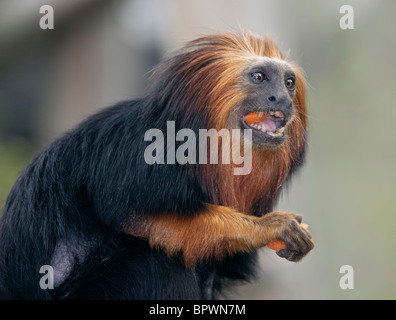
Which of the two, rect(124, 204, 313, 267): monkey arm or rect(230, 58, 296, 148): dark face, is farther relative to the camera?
rect(230, 58, 296, 148): dark face

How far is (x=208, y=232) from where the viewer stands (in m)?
4.91

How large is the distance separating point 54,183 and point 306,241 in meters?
1.77

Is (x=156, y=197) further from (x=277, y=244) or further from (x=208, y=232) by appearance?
(x=277, y=244)

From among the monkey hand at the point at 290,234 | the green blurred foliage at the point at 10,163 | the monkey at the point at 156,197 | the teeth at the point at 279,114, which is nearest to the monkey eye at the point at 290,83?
the monkey at the point at 156,197

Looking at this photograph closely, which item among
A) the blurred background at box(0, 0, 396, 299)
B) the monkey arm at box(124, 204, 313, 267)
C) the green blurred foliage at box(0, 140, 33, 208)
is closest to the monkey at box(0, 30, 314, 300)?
the monkey arm at box(124, 204, 313, 267)

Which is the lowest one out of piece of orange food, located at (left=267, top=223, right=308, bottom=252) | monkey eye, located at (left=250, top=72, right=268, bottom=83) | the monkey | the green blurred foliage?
piece of orange food, located at (left=267, top=223, right=308, bottom=252)

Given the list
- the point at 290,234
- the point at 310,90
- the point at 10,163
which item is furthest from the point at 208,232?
the point at 10,163

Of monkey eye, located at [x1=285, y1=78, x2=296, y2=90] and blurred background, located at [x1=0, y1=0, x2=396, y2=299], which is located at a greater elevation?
blurred background, located at [x1=0, y1=0, x2=396, y2=299]

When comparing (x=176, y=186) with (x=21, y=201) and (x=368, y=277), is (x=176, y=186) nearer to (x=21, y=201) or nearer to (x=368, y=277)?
(x=21, y=201)

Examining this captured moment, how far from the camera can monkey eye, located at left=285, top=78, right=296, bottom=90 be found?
5.27 meters

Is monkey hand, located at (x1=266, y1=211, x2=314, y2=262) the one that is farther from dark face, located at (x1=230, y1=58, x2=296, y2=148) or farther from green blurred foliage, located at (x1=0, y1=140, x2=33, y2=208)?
green blurred foliage, located at (x1=0, y1=140, x2=33, y2=208)

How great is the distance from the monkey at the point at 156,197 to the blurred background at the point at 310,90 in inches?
154

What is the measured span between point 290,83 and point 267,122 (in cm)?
40

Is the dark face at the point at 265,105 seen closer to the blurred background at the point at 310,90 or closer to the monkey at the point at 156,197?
the monkey at the point at 156,197
